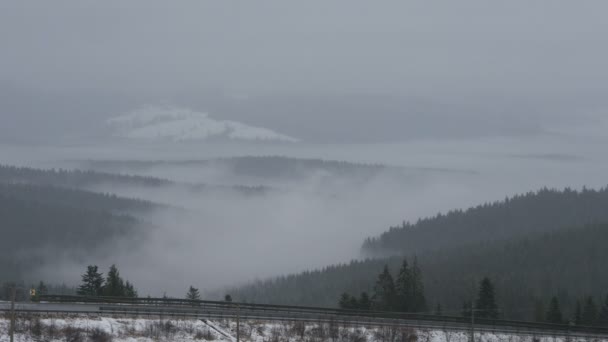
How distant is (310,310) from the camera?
88125mm

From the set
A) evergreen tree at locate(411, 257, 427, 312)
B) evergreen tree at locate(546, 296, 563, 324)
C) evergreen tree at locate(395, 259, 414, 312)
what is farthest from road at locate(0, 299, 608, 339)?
evergreen tree at locate(411, 257, 427, 312)

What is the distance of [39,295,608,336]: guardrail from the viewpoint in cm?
7831

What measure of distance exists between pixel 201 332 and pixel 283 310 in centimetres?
1065

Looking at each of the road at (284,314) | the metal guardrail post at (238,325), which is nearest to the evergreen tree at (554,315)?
the road at (284,314)

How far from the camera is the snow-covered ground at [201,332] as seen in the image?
6912cm

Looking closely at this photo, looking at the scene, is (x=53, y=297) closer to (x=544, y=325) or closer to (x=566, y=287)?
(x=544, y=325)

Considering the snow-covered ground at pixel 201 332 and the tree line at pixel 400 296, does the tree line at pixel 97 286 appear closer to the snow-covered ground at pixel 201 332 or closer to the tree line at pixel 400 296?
the snow-covered ground at pixel 201 332

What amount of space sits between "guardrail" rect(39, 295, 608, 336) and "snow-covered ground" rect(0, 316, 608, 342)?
161cm

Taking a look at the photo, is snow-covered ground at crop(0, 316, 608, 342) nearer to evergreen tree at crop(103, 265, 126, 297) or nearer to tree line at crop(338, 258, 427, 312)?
tree line at crop(338, 258, 427, 312)

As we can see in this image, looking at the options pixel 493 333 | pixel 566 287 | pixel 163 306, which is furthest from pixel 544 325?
pixel 566 287

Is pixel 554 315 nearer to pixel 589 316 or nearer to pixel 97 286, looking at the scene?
pixel 589 316

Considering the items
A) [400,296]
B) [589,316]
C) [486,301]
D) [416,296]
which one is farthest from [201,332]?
[589,316]

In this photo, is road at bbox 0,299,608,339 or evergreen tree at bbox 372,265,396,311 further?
evergreen tree at bbox 372,265,396,311

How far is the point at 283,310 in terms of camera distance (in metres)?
83.8
